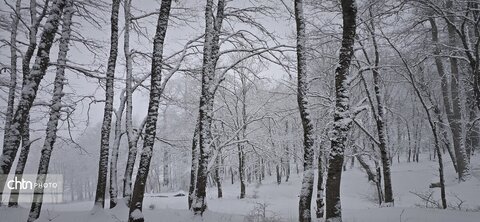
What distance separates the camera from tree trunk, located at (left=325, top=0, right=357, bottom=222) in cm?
577

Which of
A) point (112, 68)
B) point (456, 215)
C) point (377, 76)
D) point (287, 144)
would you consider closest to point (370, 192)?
point (287, 144)

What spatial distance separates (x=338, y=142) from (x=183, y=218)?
191 inches

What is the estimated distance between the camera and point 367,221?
7.75 metres

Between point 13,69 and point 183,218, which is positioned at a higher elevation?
point 13,69

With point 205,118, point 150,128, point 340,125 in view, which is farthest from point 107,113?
point 340,125

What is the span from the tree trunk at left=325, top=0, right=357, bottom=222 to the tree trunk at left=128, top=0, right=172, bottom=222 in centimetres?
404

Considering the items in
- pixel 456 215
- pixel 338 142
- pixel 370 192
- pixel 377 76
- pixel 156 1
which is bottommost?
pixel 370 192

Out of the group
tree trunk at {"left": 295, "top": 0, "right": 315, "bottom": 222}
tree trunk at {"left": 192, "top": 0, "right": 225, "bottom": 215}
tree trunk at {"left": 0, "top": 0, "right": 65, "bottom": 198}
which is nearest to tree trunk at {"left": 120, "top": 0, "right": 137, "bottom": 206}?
tree trunk at {"left": 192, "top": 0, "right": 225, "bottom": 215}

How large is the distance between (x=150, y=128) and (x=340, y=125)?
4308 mm

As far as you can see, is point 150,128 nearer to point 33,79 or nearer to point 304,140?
point 33,79

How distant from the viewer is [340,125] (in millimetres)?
5836

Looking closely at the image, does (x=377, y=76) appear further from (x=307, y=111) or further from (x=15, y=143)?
(x=15, y=143)

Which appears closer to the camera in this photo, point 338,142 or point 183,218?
point 338,142

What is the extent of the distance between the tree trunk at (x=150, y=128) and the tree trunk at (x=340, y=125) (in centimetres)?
404
